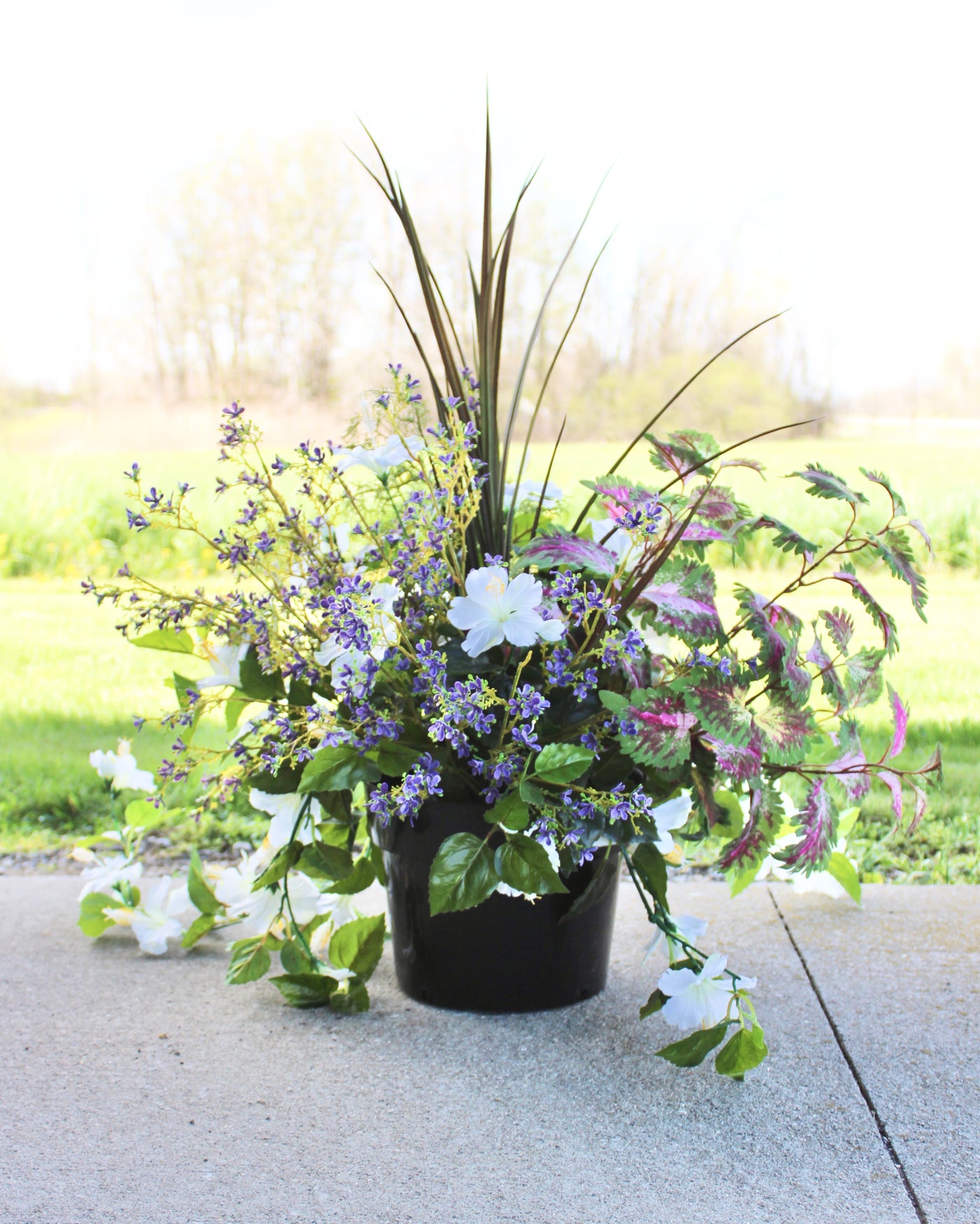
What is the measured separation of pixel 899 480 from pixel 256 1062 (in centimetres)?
520

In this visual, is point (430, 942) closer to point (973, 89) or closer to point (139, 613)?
point (139, 613)

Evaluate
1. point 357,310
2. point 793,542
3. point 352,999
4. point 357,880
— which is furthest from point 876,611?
point 357,310

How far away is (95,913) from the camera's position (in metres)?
1.55

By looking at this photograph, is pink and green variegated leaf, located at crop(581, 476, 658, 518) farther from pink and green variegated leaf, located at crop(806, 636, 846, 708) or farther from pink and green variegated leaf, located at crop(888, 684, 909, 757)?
pink and green variegated leaf, located at crop(888, 684, 909, 757)

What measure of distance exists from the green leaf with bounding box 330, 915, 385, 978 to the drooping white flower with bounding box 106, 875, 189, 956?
0.31 metres

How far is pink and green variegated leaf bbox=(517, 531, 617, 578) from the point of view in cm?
114

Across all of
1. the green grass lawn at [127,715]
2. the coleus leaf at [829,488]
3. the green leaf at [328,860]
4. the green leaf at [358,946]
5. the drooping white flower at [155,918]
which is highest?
the coleus leaf at [829,488]

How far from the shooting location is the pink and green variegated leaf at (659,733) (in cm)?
107

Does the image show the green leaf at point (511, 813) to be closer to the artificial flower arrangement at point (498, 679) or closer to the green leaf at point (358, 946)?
the artificial flower arrangement at point (498, 679)

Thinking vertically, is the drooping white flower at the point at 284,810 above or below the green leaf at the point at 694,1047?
above

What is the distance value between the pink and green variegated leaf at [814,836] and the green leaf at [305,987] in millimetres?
600

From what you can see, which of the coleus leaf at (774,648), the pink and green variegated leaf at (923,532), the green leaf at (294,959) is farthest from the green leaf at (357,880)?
the pink and green variegated leaf at (923,532)

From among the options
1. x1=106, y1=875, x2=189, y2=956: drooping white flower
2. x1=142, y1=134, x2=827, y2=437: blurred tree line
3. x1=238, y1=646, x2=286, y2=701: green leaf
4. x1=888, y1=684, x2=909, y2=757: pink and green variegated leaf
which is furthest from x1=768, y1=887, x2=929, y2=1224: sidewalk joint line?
x1=142, y1=134, x2=827, y2=437: blurred tree line

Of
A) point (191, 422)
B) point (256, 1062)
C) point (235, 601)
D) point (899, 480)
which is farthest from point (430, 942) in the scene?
point (191, 422)
